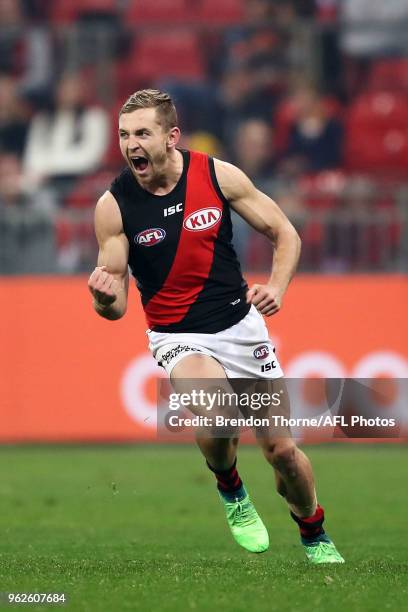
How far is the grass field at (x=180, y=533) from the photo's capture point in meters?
6.36

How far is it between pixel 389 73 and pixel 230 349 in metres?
11.2

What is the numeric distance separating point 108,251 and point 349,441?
898 cm

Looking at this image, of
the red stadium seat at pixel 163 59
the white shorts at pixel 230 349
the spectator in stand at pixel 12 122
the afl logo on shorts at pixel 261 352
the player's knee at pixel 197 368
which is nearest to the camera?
the player's knee at pixel 197 368

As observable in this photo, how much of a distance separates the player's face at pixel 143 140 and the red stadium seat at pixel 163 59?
10.7 m

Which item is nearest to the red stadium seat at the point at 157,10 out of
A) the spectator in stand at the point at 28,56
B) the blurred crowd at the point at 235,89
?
the blurred crowd at the point at 235,89

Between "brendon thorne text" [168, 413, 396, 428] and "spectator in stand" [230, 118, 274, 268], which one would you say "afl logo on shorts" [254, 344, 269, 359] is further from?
"spectator in stand" [230, 118, 274, 268]

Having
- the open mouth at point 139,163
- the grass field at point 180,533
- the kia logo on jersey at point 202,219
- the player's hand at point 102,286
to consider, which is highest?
the open mouth at point 139,163

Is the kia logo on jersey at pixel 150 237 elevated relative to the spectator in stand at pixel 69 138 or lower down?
elevated

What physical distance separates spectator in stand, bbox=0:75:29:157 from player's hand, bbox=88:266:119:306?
427 inches

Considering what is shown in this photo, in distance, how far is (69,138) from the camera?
683 inches

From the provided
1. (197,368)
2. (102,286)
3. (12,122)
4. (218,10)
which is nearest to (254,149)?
(12,122)

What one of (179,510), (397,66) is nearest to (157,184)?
(179,510)

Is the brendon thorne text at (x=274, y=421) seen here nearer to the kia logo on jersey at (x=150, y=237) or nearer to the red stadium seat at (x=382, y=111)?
the kia logo on jersey at (x=150, y=237)

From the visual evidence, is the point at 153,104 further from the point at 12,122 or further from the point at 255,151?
the point at 12,122
